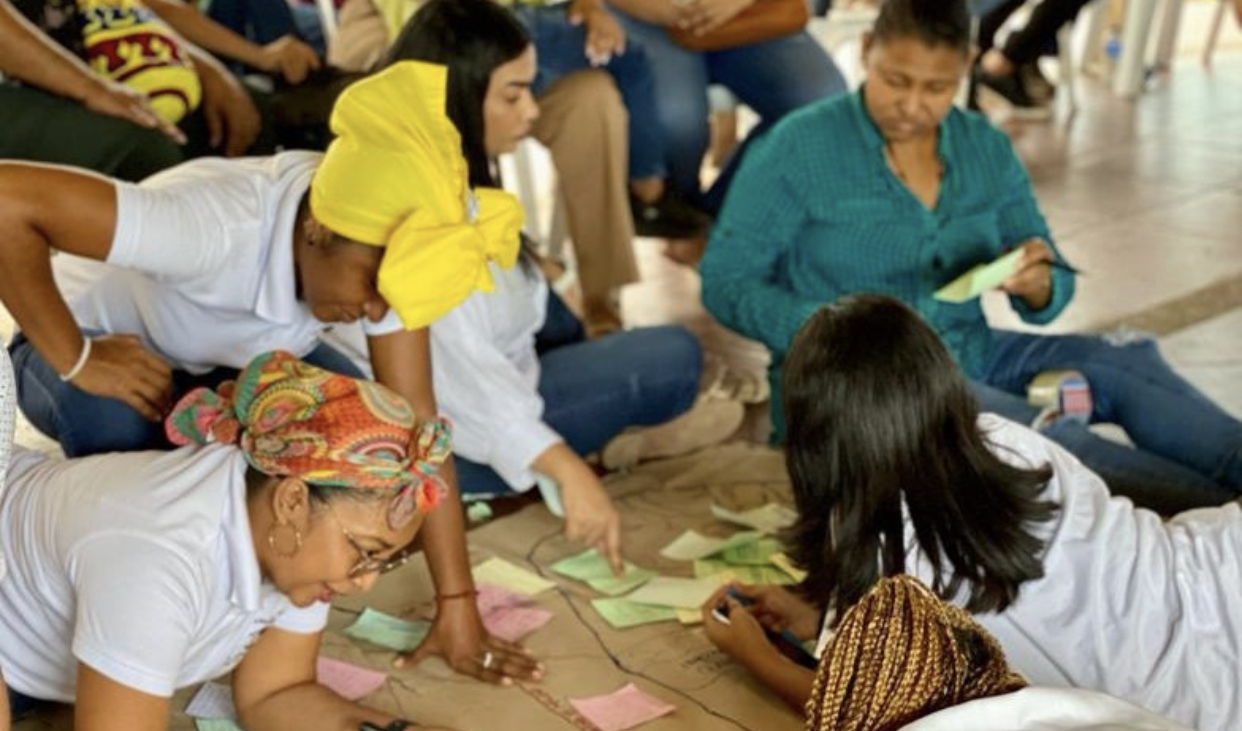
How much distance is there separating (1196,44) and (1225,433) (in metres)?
5.68

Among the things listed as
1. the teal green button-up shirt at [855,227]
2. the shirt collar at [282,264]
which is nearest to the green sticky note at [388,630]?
the shirt collar at [282,264]

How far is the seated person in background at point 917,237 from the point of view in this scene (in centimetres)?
265

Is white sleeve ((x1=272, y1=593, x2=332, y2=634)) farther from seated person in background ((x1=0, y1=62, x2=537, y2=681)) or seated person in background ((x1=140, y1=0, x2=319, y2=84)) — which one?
seated person in background ((x1=140, y1=0, x2=319, y2=84))

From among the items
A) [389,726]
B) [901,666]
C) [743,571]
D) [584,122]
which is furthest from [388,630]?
[584,122]

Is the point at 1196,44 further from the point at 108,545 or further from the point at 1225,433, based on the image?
the point at 108,545

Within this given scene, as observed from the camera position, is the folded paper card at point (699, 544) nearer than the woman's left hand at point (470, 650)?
No

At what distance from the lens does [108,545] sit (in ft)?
5.55

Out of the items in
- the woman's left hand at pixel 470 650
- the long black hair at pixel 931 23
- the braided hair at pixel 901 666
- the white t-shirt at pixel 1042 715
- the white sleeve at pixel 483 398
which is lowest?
the woman's left hand at pixel 470 650

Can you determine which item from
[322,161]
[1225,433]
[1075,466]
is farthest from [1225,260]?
[322,161]

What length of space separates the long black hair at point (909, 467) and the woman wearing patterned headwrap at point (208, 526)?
48cm

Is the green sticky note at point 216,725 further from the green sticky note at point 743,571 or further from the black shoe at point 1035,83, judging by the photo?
the black shoe at point 1035,83

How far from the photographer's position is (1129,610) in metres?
1.83

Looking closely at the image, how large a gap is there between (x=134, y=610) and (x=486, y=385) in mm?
962

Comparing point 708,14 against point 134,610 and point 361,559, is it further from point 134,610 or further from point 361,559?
point 134,610
